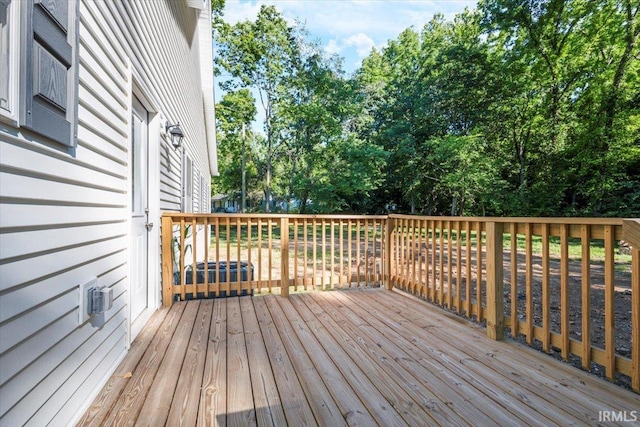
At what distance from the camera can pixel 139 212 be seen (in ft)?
9.55

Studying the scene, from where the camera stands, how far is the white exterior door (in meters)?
2.78

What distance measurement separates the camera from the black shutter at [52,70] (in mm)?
1144

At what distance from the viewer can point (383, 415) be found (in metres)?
1.58

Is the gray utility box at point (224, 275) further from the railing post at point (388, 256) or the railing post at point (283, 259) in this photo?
the railing post at point (388, 256)

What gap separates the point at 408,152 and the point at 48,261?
15.9m

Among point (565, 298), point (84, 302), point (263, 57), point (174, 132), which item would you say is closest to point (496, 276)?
point (565, 298)

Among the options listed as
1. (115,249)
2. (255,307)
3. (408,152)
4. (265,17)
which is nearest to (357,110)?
(408,152)

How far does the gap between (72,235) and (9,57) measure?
0.81 meters

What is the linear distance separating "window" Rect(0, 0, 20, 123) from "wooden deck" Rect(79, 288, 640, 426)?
57.0 inches

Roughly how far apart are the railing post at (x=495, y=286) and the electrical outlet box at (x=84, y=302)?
9.16 feet

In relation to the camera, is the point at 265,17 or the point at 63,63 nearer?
the point at 63,63

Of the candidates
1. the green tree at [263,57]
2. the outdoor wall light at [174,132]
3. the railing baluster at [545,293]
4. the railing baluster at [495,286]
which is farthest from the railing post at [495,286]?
the green tree at [263,57]

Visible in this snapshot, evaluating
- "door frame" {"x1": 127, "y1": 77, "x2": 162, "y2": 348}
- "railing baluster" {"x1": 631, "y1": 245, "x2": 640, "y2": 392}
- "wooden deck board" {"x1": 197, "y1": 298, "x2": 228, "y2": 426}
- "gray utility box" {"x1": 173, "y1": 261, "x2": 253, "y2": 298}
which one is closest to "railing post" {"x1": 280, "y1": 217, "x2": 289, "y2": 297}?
"gray utility box" {"x1": 173, "y1": 261, "x2": 253, "y2": 298}

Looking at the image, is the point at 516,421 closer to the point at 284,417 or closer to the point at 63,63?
the point at 284,417
